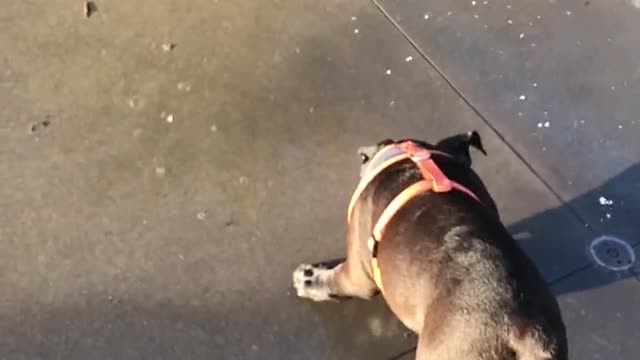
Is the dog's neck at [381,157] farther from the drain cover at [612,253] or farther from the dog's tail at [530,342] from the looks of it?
the drain cover at [612,253]

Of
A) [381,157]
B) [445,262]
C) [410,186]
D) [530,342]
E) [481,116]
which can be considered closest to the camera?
[530,342]

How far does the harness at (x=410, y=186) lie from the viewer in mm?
2754

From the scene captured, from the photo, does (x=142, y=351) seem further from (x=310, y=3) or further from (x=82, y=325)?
(x=310, y=3)

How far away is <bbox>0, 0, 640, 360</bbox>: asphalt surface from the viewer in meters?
3.19

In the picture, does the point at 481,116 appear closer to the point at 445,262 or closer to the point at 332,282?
the point at 332,282

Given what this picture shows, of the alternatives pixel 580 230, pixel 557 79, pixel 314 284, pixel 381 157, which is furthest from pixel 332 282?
pixel 557 79

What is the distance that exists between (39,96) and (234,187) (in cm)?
73

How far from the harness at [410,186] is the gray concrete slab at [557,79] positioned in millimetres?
980

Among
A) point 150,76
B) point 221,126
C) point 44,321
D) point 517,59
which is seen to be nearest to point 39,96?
point 150,76

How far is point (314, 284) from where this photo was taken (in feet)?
10.6

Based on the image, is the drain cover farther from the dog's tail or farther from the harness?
the dog's tail

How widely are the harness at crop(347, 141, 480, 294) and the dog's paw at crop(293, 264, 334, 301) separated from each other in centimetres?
35

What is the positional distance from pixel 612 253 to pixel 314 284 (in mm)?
1002

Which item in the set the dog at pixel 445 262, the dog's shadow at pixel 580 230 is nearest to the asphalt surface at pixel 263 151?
the dog's shadow at pixel 580 230
